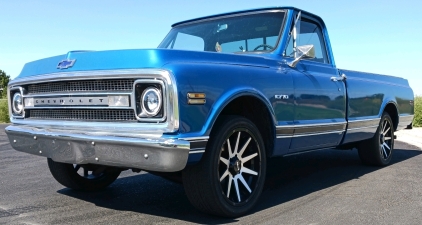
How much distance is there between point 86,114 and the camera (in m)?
3.54

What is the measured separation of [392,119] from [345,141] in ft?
6.63

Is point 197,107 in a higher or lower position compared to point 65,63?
lower

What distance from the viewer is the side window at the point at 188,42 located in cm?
511

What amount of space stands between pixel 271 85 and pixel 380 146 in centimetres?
308

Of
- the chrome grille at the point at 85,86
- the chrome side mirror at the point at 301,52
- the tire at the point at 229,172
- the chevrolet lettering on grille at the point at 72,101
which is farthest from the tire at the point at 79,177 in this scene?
the chrome side mirror at the point at 301,52

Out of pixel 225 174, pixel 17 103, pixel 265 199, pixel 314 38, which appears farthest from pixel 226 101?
pixel 314 38

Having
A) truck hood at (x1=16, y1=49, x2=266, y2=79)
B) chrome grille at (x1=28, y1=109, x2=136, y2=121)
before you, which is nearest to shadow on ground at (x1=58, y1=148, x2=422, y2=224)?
chrome grille at (x1=28, y1=109, x2=136, y2=121)

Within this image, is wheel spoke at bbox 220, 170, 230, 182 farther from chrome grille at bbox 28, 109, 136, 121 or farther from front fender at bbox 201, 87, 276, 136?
Result: chrome grille at bbox 28, 109, 136, 121

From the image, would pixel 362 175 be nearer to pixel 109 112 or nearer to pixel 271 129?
pixel 271 129

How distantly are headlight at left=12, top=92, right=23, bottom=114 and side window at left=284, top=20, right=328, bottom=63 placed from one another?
294 cm

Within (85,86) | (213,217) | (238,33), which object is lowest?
(213,217)

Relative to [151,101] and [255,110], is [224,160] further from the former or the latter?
[151,101]

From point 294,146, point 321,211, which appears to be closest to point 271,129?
point 294,146

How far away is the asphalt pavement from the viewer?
143 inches
